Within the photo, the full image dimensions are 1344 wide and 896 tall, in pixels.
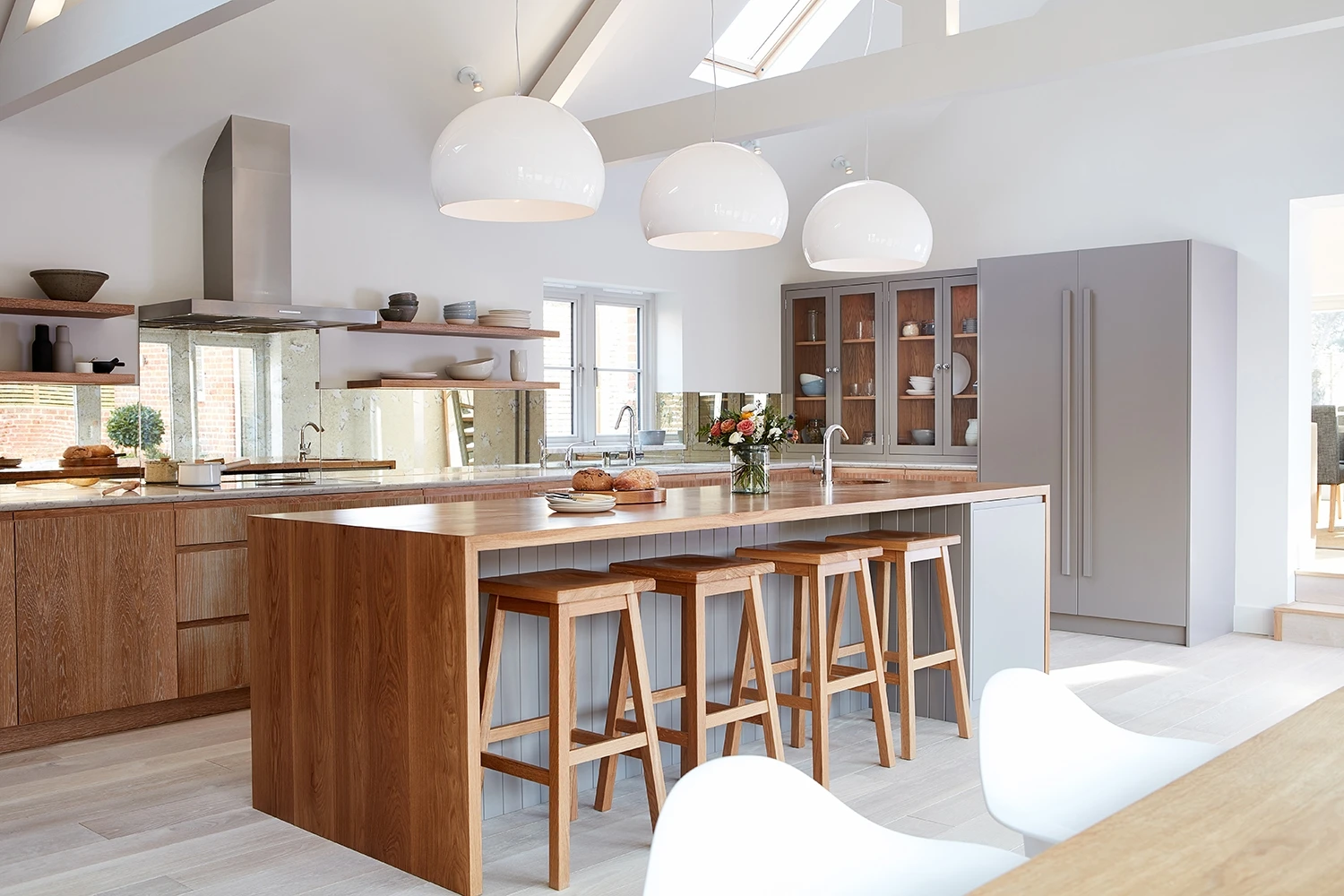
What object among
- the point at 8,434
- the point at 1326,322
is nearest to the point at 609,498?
the point at 8,434

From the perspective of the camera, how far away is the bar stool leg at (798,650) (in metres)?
3.89

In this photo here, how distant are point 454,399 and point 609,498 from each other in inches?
117

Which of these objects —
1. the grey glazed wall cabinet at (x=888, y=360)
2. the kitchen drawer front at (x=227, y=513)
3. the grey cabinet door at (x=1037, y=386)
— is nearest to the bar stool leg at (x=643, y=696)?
the kitchen drawer front at (x=227, y=513)

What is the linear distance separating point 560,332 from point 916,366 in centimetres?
234

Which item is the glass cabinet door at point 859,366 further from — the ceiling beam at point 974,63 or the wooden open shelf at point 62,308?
the wooden open shelf at point 62,308

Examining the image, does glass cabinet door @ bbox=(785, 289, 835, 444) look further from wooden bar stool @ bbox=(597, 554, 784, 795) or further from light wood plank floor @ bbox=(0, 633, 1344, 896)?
wooden bar stool @ bbox=(597, 554, 784, 795)

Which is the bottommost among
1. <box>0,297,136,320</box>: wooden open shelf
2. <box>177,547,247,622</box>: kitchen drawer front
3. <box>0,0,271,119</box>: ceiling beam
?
<box>177,547,247,622</box>: kitchen drawer front

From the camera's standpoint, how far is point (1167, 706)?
184 inches

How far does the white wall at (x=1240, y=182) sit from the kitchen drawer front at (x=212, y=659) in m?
5.06

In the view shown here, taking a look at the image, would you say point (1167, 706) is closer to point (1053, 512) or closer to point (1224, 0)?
point (1053, 512)

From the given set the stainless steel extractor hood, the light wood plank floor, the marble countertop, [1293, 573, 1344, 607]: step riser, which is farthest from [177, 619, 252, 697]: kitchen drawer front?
[1293, 573, 1344, 607]: step riser

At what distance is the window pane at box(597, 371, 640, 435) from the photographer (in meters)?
7.44

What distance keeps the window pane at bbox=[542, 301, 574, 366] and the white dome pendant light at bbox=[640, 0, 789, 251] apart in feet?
11.9

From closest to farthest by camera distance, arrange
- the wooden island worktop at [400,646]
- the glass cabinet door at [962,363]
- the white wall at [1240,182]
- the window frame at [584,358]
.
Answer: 1. the wooden island worktop at [400,646]
2. the white wall at [1240,182]
3. the window frame at [584,358]
4. the glass cabinet door at [962,363]
